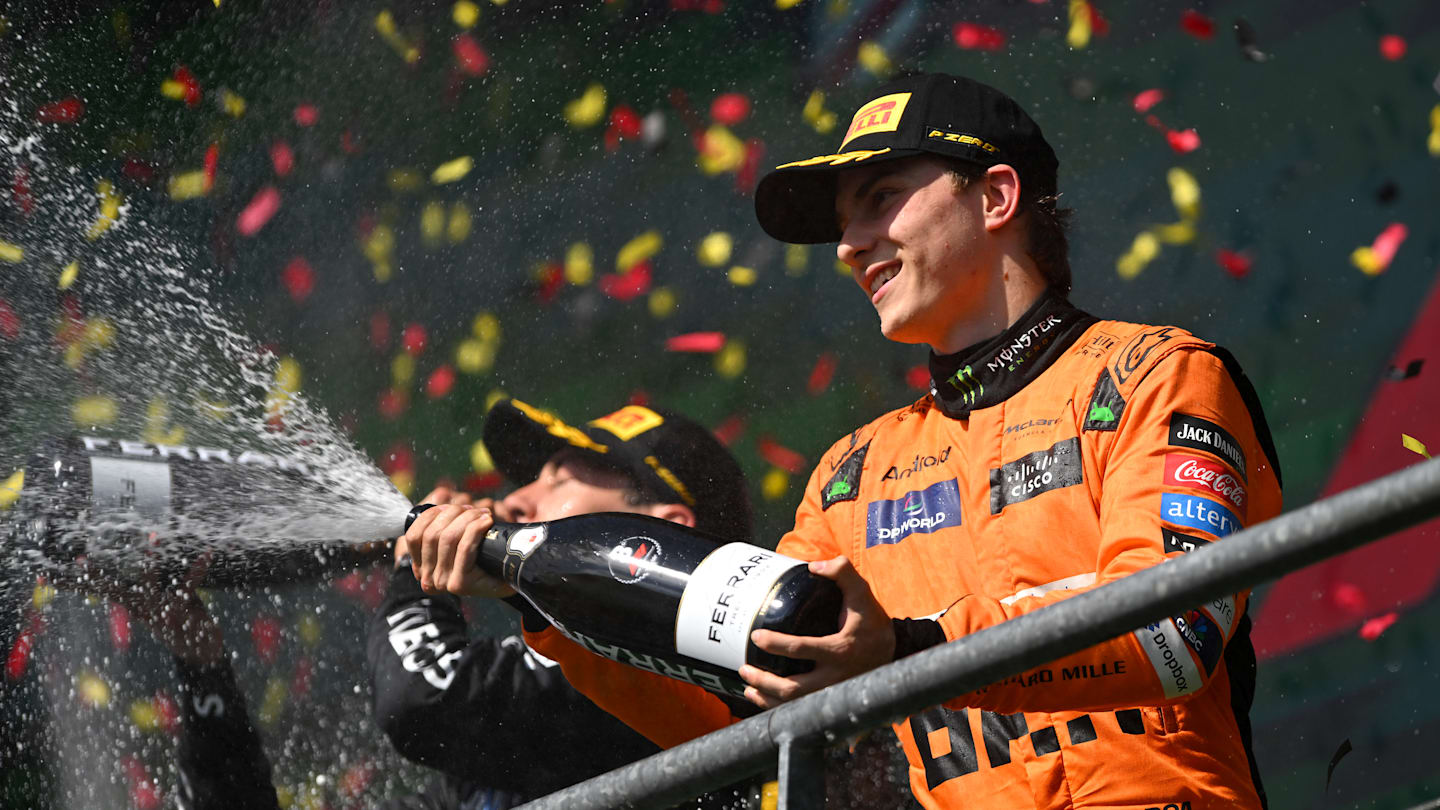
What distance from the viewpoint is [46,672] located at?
4094 millimetres

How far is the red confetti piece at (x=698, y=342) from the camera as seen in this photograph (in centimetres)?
374

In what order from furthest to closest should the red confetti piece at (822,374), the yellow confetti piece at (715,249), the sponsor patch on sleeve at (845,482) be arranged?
the yellow confetti piece at (715,249) < the red confetti piece at (822,374) < the sponsor patch on sleeve at (845,482)

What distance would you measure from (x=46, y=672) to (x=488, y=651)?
1846mm

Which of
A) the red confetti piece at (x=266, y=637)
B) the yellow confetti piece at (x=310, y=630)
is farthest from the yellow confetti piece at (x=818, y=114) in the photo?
the red confetti piece at (x=266, y=637)

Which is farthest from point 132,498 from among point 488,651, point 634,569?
point 634,569

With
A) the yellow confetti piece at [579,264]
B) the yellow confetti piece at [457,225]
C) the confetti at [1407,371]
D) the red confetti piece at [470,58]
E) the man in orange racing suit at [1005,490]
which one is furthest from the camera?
the red confetti piece at [470,58]

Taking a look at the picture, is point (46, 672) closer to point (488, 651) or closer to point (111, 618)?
point (111, 618)

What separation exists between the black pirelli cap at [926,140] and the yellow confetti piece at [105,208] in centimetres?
264

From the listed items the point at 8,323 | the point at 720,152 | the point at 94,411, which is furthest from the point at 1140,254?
the point at 8,323

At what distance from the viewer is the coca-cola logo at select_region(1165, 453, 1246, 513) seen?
154cm

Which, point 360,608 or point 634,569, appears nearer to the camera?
point 634,569

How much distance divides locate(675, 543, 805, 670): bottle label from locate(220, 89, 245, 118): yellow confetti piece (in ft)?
10.5

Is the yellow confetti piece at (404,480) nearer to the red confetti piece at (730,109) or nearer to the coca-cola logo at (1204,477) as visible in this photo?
the red confetti piece at (730,109)

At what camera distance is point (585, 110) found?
4.02 meters
